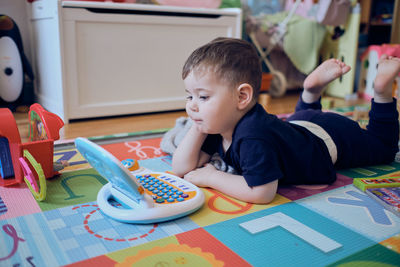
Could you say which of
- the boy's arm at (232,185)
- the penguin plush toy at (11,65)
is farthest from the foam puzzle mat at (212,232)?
the penguin plush toy at (11,65)

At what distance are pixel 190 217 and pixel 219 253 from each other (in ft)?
0.44

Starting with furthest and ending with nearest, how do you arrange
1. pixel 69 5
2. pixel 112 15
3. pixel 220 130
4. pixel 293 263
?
1. pixel 112 15
2. pixel 69 5
3. pixel 220 130
4. pixel 293 263

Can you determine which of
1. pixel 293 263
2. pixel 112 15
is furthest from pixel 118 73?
pixel 293 263

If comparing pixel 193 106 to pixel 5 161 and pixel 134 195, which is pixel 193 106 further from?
pixel 5 161

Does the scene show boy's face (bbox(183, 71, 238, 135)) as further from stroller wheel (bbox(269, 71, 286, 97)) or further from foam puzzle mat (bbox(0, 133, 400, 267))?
stroller wheel (bbox(269, 71, 286, 97))

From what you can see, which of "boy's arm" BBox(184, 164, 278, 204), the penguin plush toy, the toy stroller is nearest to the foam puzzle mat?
"boy's arm" BBox(184, 164, 278, 204)

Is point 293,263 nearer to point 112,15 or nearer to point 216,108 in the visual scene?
point 216,108

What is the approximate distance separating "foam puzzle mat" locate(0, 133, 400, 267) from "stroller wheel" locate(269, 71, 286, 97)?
4.66 ft

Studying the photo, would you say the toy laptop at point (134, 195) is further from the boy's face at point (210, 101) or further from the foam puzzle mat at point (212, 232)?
the boy's face at point (210, 101)

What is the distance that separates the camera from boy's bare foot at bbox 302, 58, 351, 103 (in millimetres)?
1053

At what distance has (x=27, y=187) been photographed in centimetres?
82

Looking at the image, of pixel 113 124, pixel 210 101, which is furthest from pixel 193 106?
pixel 113 124

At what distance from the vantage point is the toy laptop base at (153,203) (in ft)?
2.18

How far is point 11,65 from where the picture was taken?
1.68m
